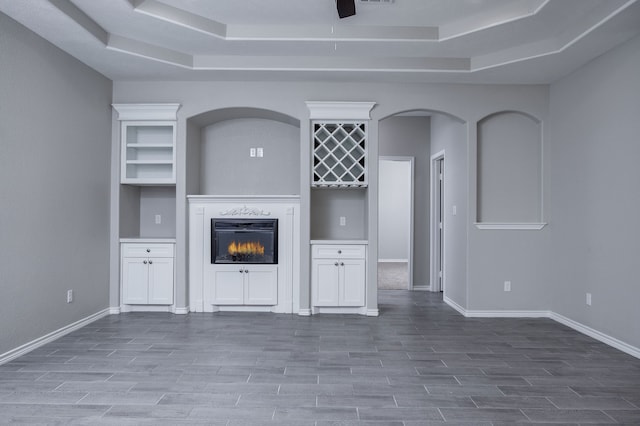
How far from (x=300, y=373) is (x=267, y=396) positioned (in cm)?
45

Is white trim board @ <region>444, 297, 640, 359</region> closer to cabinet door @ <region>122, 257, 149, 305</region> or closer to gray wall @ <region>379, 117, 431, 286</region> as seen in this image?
A: gray wall @ <region>379, 117, 431, 286</region>

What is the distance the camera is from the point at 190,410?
8.55 ft

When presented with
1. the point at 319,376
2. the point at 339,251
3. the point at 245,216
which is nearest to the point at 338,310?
the point at 339,251

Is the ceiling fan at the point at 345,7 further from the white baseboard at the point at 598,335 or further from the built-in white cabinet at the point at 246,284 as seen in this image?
the white baseboard at the point at 598,335

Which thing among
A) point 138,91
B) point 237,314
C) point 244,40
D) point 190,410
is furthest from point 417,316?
point 138,91

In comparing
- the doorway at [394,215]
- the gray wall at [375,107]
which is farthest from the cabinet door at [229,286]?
A: the doorway at [394,215]

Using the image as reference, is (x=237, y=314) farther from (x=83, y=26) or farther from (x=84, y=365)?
(x=83, y=26)

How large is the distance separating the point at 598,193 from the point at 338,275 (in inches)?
106

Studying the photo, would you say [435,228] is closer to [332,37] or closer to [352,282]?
[352,282]

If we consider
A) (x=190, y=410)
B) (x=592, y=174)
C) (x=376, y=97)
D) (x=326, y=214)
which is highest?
(x=376, y=97)

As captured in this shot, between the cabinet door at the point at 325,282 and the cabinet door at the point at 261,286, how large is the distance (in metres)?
0.46

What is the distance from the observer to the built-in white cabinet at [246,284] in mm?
5129

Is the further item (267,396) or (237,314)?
(237,314)

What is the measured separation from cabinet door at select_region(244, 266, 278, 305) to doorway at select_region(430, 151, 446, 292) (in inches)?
111
